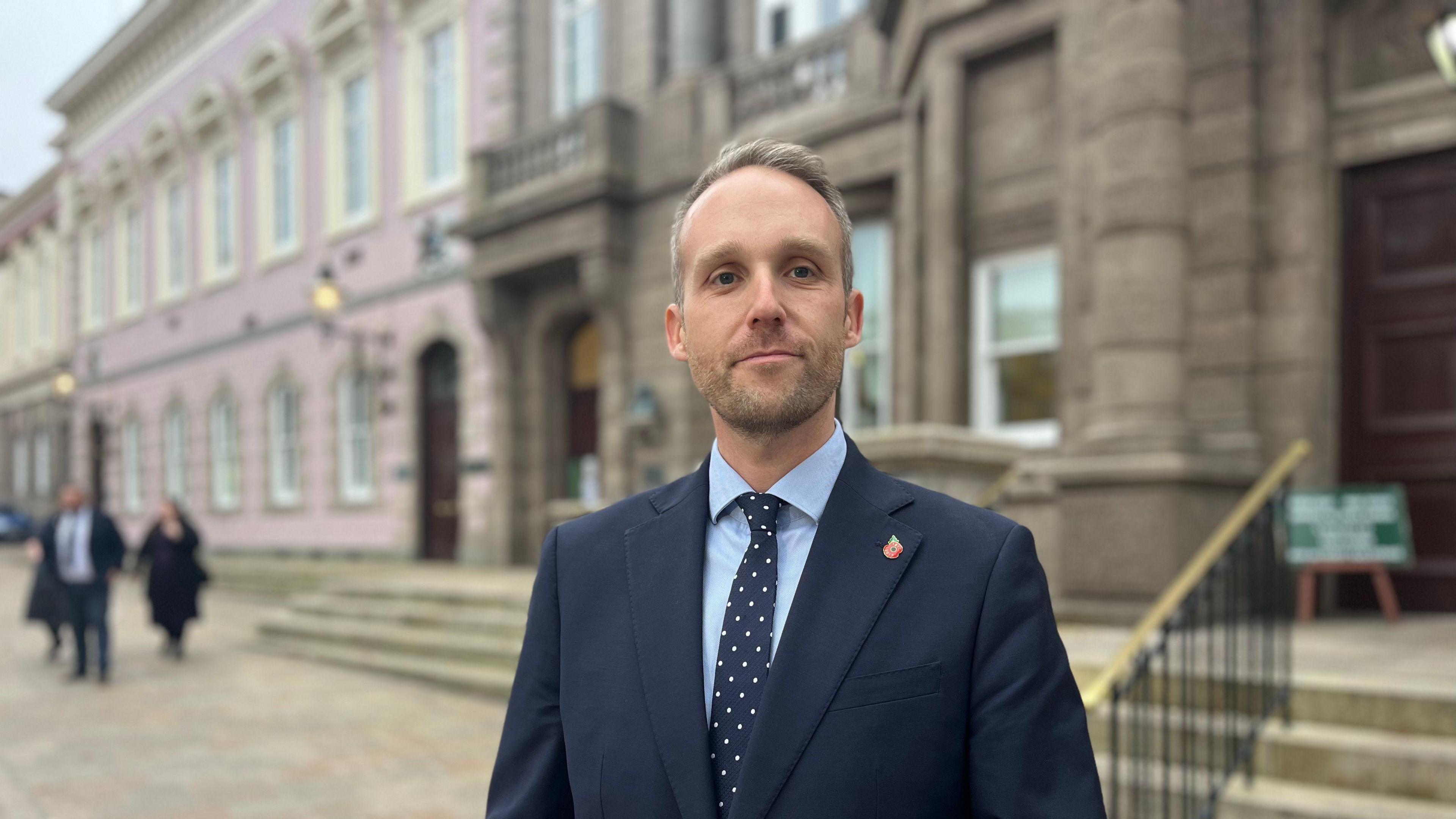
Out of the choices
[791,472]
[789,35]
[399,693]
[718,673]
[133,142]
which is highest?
[133,142]

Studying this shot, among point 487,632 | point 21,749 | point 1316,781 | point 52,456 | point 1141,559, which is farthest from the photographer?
point 52,456

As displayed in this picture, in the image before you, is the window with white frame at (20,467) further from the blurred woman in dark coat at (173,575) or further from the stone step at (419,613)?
the blurred woman in dark coat at (173,575)

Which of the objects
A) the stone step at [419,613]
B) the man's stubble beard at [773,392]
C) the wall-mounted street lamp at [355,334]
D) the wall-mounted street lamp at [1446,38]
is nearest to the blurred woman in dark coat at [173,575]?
the stone step at [419,613]

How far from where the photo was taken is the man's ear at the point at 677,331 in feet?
5.52

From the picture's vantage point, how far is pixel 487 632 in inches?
396

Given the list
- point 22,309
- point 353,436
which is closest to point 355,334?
point 353,436

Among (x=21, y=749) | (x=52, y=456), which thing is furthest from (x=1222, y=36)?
(x=52, y=456)

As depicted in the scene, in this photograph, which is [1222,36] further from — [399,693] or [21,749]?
[21,749]

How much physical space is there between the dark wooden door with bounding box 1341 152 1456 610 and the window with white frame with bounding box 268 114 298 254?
723 inches

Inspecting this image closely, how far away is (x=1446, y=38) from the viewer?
17.5 ft

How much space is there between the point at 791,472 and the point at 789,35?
11567mm

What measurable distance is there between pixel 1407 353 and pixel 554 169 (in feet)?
33.2

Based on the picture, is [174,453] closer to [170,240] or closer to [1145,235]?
[170,240]

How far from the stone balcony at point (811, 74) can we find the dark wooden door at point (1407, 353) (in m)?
4.71
